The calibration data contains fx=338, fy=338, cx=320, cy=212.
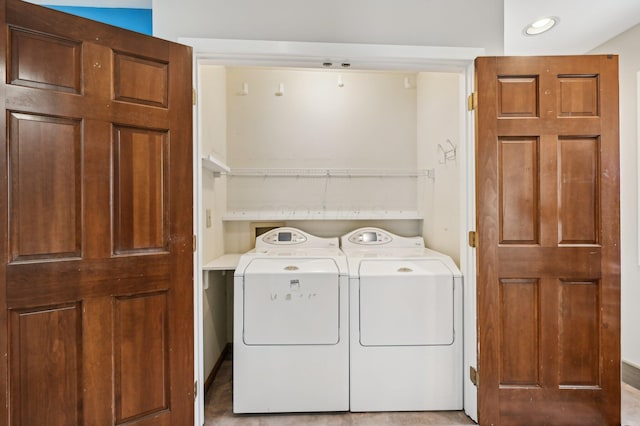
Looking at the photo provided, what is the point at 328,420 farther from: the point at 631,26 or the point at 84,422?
the point at 631,26

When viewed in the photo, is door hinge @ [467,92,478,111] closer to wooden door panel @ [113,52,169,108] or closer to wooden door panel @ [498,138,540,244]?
wooden door panel @ [498,138,540,244]

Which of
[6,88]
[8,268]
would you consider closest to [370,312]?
[8,268]

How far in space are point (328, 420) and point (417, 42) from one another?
7.49ft

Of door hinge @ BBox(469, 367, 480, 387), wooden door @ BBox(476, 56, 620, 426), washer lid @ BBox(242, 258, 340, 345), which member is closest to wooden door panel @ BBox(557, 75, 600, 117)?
wooden door @ BBox(476, 56, 620, 426)

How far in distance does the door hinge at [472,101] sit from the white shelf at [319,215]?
4.26 ft

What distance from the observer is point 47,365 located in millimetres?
1397

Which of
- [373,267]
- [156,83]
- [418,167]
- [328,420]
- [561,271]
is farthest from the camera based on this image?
[418,167]

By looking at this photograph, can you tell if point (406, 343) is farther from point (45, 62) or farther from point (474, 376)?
point (45, 62)

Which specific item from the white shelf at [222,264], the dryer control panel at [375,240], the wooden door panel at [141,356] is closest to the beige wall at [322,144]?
the dryer control panel at [375,240]

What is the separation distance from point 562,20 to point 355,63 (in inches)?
61.8

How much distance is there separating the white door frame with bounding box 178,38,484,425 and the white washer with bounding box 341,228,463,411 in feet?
0.37

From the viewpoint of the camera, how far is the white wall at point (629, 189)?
95.9 inches

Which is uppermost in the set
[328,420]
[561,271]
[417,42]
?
[417,42]

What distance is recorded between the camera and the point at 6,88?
50.8 inches
